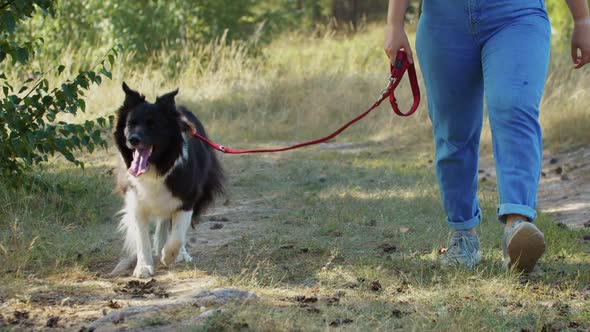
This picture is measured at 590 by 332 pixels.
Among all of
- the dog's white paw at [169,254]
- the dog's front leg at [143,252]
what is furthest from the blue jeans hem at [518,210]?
the dog's front leg at [143,252]

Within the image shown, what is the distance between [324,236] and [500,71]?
227 centimetres

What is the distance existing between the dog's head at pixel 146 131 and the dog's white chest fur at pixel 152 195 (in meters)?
0.10

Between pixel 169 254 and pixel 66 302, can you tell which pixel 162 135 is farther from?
pixel 66 302

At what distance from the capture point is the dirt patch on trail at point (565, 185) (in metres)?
7.55

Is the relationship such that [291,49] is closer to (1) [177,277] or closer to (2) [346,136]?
(2) [346,136]

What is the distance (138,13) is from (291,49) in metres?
3.29

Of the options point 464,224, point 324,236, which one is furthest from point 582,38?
point 324,236

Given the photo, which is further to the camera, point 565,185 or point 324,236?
point 565,185

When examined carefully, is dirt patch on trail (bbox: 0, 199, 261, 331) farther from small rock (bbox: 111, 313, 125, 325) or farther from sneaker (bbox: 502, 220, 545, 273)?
sneaker (bbox: 502, 220, 545, 273)

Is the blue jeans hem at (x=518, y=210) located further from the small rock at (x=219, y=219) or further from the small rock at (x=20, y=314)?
the small rock at (x=219, y=219)

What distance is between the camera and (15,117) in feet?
20.0

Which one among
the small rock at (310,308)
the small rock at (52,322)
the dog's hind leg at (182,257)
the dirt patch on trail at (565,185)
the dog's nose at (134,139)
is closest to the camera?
the small rock at (52,322)

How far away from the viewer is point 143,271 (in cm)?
530

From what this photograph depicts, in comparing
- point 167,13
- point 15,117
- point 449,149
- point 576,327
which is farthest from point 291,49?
point 576,327
